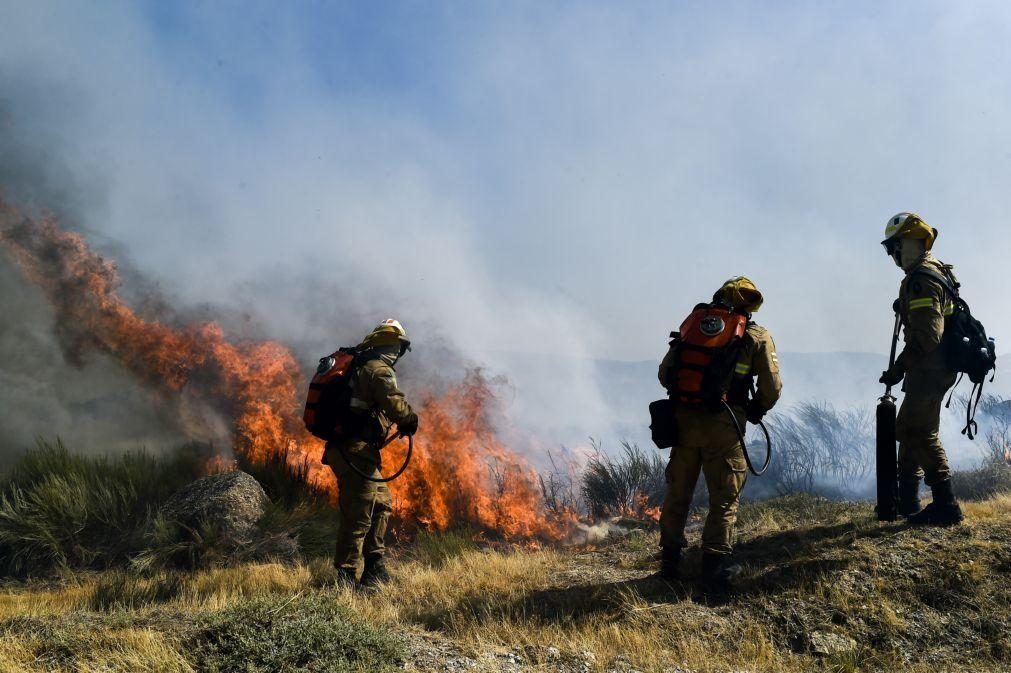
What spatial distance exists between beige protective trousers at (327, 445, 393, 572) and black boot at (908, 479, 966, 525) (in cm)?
455

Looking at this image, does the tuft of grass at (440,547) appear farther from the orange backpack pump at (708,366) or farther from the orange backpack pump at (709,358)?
the orange backpack pump at (709,358)

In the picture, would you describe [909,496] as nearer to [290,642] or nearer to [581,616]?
[581,616]

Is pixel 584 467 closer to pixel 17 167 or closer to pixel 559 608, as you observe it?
pixel 559 608

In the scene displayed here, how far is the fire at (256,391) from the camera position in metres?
8.96

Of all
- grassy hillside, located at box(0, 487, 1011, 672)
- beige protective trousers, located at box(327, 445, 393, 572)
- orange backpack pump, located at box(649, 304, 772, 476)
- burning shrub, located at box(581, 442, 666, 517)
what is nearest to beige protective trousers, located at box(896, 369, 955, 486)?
grassy hillside, located at box(0, 487, 1011, 672)

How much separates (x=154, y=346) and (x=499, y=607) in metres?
8.96

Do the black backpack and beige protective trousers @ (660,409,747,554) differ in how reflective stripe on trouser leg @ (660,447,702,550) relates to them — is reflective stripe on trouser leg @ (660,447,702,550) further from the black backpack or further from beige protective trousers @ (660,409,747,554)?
the black backpack

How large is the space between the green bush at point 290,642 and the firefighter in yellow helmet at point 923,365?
173 inches

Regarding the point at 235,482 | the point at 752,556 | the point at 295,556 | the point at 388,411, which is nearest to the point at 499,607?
the point at 388,411

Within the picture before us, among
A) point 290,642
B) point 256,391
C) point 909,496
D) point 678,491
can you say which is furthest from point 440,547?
point 256,391

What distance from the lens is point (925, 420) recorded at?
5203 millimetres

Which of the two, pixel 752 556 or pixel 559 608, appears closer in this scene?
pixel 559 608

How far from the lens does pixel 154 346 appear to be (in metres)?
11.1

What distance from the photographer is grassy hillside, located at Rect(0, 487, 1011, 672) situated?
3.49m
